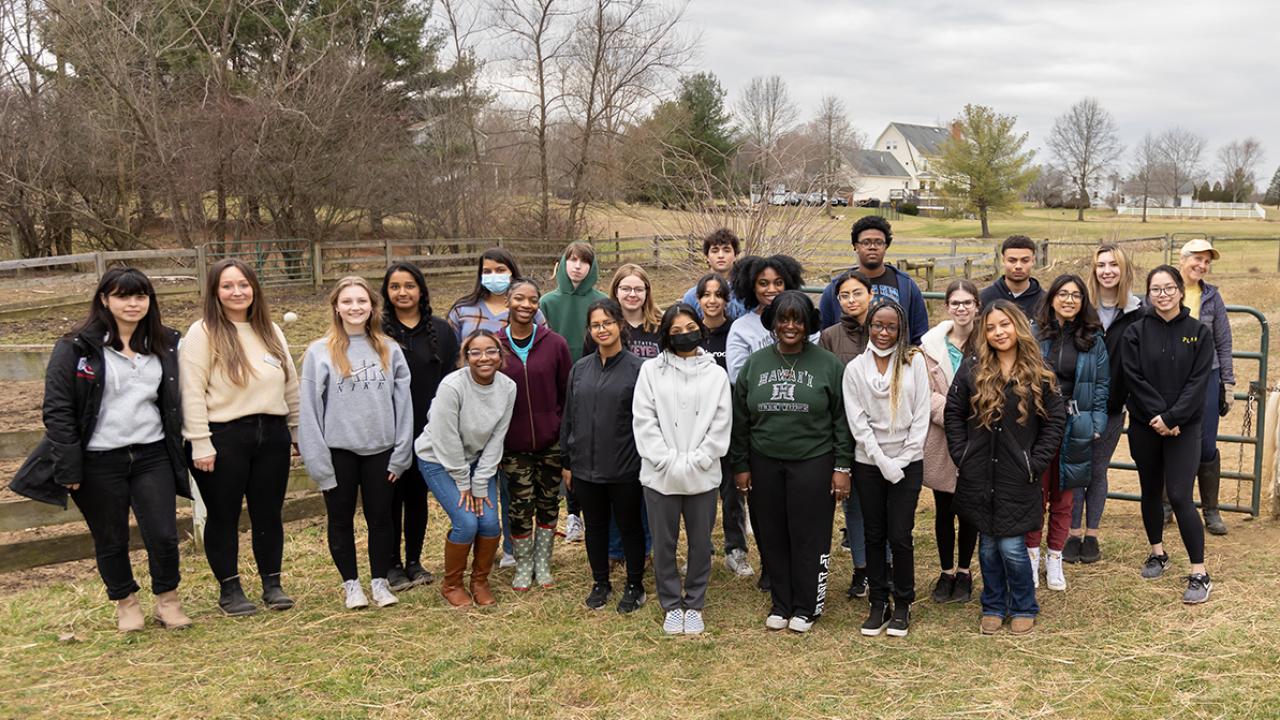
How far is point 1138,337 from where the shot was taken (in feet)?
14.6

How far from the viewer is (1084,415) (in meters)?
4.22

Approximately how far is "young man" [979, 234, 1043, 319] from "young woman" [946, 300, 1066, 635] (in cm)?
76

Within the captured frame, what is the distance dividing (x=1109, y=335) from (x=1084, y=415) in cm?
60

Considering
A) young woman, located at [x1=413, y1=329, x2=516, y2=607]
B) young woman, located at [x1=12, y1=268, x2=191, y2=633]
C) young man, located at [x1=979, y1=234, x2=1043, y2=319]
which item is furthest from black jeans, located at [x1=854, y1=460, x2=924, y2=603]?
young woman, located at [x1=12, y1=268, x2=191, y2=633]

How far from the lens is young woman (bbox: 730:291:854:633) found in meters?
3.90

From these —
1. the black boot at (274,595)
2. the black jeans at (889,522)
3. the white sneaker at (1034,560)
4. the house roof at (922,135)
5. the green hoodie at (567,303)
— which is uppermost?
the house roof at (922,135)

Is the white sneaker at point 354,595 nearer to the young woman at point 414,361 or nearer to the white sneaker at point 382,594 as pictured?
the white sneaker at point 382,594

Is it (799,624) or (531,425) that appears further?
(531,425)

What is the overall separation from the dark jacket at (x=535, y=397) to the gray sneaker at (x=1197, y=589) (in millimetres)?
2995

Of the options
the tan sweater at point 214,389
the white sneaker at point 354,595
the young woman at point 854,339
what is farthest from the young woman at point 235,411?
the young woman at point 854,339

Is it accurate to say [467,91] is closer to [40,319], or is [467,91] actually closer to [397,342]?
[40,319]

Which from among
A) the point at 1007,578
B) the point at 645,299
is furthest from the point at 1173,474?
the point at 645,299

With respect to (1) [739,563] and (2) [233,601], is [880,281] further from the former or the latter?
(2) [233,601]

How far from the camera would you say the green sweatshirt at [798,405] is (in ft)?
12.8
